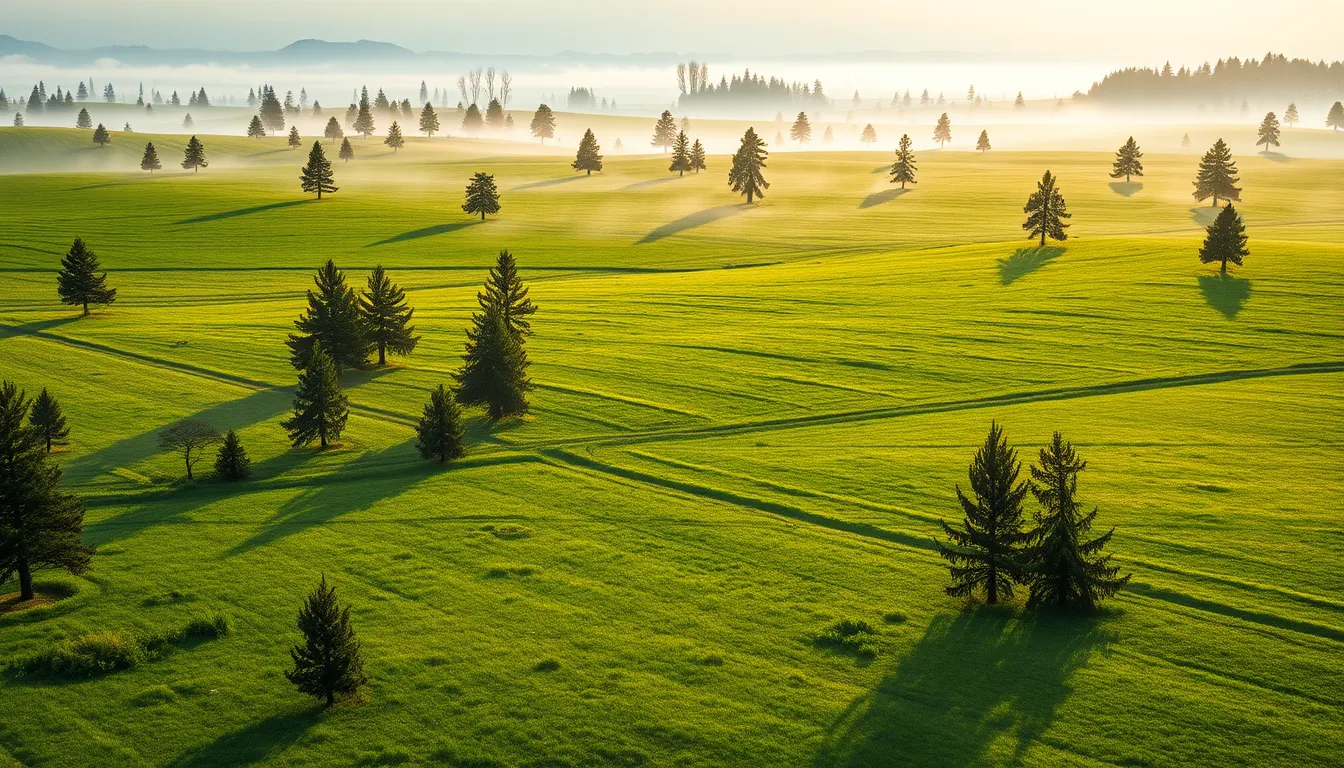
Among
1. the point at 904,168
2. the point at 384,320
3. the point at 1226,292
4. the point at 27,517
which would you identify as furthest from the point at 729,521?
the point at 904,168

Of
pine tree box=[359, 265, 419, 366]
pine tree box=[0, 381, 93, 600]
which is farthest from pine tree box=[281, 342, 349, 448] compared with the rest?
pine tree box=[0, 381, 93, 600]

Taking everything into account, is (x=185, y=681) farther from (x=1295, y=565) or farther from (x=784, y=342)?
(x=784, y=342)

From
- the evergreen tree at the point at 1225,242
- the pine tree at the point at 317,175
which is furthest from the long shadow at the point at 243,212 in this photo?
the evergreen tree at the point at 1225,242

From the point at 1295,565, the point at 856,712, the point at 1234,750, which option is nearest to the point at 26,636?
the point at 856,712

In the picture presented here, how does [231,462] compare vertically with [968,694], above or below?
above

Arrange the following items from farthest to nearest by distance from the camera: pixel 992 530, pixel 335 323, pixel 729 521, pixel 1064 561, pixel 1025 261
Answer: pixel 1025 261, pixel 335 323, pixel 729 521, pixel 992 530, pixel 1064 561

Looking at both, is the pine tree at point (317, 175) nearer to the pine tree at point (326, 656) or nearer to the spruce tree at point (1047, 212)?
the spruce tree at point (1047, 212)

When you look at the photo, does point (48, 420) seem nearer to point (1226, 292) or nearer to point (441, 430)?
point (441, 430)

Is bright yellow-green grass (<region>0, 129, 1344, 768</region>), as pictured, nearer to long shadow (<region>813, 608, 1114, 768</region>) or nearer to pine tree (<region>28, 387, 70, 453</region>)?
long shadow (<region>813, 608, 1114, 768</region>)
